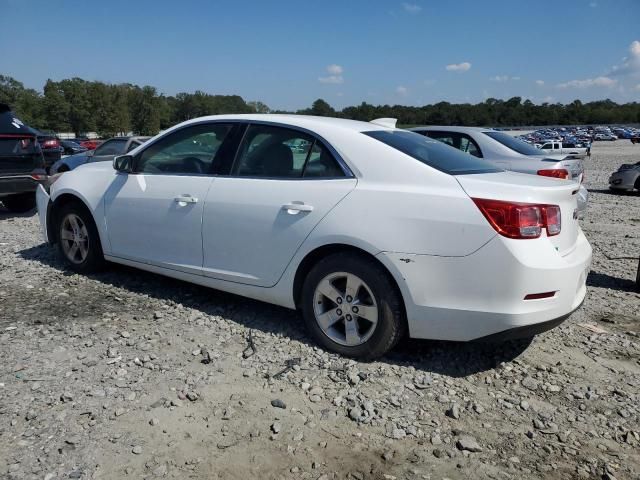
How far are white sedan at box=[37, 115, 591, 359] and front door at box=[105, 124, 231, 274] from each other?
0.01 metres

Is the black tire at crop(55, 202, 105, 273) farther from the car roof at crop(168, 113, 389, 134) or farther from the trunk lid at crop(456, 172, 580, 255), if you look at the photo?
the trunk lid at crop(456, 172, 580, 255)

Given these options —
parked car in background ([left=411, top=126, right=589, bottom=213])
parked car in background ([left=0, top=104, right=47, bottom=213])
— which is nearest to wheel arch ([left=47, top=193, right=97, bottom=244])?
parked car in background ([left=0, top=104, right=47, bottom=213])

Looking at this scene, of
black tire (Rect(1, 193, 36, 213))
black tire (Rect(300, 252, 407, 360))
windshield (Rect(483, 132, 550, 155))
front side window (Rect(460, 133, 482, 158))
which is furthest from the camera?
black tire (Rect(1, 193, 36, 213))

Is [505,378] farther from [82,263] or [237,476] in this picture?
[82,263]

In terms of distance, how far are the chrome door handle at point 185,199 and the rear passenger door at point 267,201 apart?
0.15m

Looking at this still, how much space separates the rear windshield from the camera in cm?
347

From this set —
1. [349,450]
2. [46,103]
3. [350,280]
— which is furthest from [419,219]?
[46,103]

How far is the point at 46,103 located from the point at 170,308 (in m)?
117

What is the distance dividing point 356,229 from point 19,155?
7512 millimetres

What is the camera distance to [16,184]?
8562mm

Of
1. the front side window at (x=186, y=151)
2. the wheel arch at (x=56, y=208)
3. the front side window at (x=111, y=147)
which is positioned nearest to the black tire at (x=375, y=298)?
the front side window at (x=186, y=151)

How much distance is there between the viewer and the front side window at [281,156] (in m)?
3.67

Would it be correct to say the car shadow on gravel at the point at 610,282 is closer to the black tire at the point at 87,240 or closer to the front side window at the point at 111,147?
the black tire at the point at 87,240

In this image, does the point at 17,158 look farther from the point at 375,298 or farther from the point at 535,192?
the point at 535,192
